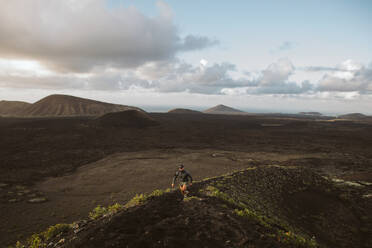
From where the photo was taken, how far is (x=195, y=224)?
8117 millimetres

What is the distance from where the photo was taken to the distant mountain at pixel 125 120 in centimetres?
7319

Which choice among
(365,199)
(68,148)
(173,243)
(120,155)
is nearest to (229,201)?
(173,243)

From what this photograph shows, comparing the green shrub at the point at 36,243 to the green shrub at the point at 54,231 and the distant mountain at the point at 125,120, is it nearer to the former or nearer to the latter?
the green shrub at the point at 54,231

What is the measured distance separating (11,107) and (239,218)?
198 m

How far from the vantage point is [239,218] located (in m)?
9.13

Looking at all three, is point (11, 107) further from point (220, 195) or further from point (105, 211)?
point (220, 195)

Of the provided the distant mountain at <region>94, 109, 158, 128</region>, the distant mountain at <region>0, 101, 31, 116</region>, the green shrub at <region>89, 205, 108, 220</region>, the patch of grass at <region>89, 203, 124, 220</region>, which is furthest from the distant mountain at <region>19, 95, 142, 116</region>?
the patch of grass at <region>89, 203, 124, 220</region>

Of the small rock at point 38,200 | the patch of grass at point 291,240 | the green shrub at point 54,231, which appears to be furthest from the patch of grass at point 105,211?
the small rock at point 38,200

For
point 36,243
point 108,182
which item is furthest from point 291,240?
point 108,182

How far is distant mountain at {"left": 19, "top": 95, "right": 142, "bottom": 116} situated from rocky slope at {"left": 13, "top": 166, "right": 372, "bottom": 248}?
14352cm

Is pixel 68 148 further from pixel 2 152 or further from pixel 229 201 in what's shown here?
A: pixel 229 201

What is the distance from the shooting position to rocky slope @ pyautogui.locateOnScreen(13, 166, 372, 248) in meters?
7.37

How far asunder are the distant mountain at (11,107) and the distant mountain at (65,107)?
23.0 feet

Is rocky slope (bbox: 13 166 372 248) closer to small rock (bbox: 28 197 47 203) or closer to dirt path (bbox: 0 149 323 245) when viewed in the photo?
dirt path (bbox: 0 149 323 245)
